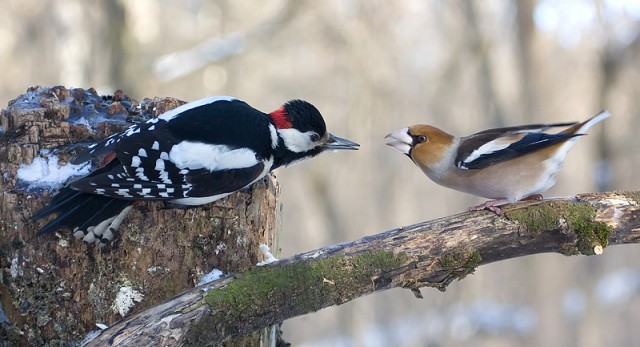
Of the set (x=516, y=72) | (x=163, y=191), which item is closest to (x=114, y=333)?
(x=163, y=191)

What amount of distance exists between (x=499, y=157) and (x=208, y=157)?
4.93ft

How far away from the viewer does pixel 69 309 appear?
2566mm

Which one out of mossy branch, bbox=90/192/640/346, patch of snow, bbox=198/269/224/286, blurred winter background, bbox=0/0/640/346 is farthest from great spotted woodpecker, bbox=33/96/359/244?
blurred winter background, bbox=0/0/640/346

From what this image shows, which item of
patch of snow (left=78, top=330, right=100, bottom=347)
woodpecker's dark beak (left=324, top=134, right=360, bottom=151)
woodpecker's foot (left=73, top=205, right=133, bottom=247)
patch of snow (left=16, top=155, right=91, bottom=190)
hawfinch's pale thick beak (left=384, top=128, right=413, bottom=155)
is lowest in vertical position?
patch of snow (left=78, top=330, right=100, bottom=347)

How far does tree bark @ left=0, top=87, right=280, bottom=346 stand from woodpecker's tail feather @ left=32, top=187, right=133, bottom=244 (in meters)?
0.05

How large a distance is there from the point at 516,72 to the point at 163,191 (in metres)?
7.47

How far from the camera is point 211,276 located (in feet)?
8.84

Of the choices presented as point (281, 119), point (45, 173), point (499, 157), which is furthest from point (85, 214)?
point (499, 157)

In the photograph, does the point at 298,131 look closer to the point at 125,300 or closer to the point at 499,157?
the point at 499,157

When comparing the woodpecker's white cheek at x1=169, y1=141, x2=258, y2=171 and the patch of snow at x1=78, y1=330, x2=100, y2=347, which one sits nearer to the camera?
the patch of snow at x1=78, y1=330, x2=100, y2=347

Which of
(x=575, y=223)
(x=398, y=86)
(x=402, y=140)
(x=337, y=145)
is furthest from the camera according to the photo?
(x=398, y=86)

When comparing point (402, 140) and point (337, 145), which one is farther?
point (402, 140)

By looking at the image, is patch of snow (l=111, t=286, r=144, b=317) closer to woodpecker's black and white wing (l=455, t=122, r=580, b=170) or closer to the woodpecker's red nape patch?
the woodpecker's red nape patch

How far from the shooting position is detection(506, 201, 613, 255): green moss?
280 cm
